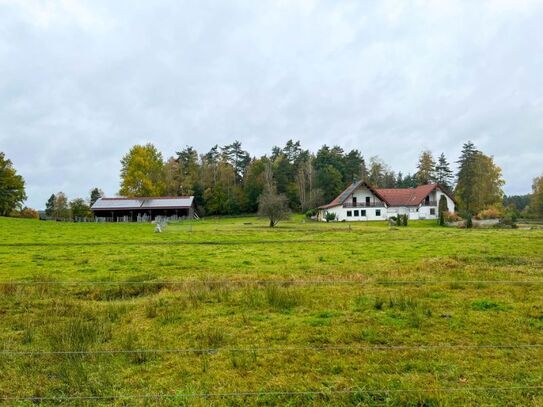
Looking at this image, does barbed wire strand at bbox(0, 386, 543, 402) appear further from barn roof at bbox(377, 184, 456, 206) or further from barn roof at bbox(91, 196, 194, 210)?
barn roof at bbox(91, 196, 194, 210)

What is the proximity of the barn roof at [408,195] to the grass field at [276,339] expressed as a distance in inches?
2219

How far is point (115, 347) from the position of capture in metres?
6.32

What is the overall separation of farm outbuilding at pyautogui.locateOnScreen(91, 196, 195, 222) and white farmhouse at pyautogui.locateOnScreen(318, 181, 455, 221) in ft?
90.0

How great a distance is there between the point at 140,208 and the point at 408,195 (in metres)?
48.0

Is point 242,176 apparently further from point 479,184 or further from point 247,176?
point 479,184

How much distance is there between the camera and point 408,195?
7012 cm

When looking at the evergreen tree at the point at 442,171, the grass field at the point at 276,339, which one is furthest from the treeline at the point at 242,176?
the grass field at the point at 276,339

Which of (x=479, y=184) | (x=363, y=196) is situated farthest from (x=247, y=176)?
(x=479, y=184)

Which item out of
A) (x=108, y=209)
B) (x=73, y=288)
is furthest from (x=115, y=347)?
(x=108, y=209)

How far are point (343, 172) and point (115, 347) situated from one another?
9334 cm

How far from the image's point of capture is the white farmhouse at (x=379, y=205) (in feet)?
218

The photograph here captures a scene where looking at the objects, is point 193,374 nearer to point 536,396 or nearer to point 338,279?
point 536,396

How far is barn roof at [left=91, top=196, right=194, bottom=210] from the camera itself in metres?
75.0

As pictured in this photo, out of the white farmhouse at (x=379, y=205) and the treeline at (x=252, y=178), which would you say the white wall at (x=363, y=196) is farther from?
the treeline at (x=252, y=178)
